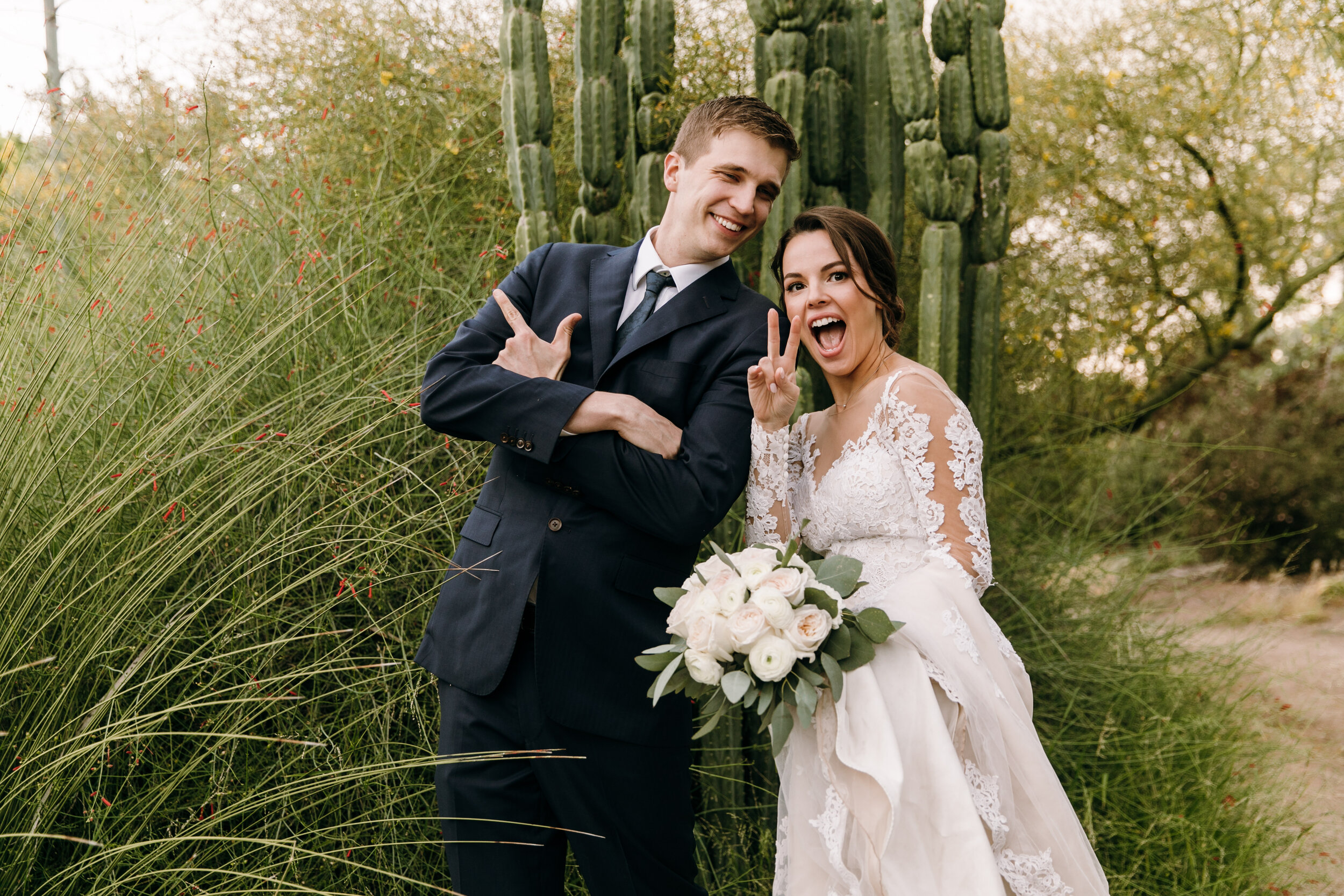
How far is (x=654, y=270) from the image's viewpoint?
2051 mm

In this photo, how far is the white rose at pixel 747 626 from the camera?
1.59 metres

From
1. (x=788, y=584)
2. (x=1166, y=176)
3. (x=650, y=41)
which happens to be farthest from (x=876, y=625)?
(x=1166, y=176)

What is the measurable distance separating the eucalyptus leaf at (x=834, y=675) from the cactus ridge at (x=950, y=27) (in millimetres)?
2794

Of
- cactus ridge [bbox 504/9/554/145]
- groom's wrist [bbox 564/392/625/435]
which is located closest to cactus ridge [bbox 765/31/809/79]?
cactus ridge [bbox 504/9/554/145]

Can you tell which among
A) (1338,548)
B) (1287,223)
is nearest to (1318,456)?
(1338,548)

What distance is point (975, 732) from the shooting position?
5.83 ft

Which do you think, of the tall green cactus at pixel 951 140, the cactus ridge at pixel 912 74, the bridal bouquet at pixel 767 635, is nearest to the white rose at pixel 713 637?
the bridal bouquet at pixel 767 635

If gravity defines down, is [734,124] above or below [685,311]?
above

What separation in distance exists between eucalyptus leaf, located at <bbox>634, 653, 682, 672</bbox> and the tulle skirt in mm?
327

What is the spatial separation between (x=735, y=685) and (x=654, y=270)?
0.98 metres

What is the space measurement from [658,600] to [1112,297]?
5764 millimetres

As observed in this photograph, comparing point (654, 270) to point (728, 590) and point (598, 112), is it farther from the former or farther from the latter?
point (598, 112)

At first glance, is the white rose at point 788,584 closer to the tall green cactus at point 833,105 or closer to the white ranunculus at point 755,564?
the white ranunculus at point 755,564

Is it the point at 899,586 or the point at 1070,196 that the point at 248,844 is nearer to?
the point at 899,586
